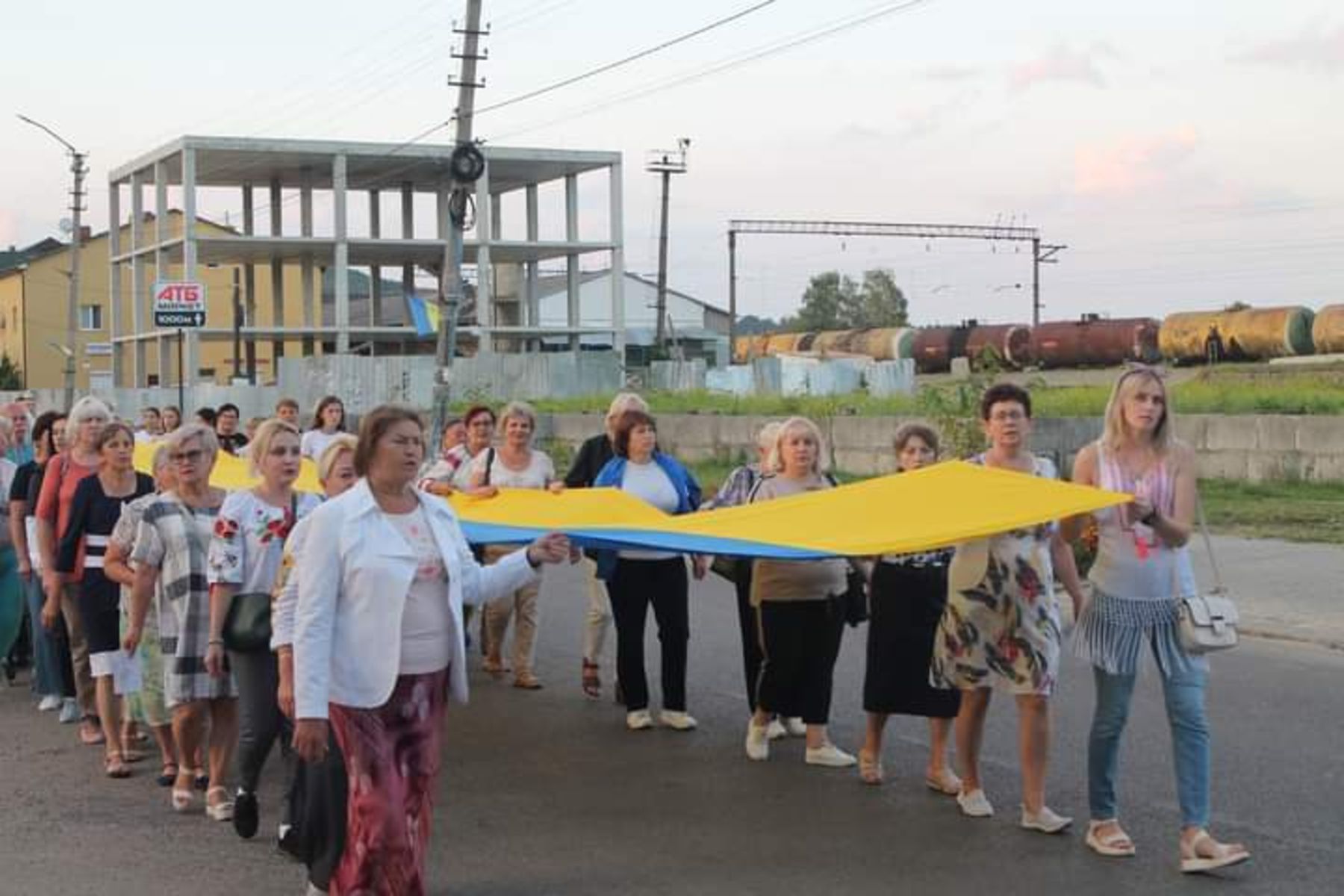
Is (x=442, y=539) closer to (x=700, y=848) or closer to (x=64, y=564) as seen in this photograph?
(x=700, y=848)

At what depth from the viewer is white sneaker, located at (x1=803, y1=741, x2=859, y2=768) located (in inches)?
328

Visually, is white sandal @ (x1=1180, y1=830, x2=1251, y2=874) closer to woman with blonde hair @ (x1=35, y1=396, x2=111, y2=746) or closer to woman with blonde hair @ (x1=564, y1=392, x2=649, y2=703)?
woman with blonde hair @ (x1=564, y1=392, x2=649, y2=703)

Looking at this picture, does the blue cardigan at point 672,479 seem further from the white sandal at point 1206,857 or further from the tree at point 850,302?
the tree at point 850,302

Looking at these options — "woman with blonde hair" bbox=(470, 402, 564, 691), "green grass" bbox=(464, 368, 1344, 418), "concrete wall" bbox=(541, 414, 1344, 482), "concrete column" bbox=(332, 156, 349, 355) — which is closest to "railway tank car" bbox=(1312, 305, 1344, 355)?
"green grass" bbox=(464, 368, 1344, 418)

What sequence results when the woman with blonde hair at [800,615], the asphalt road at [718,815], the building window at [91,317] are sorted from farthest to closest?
1. the building window at [91,317]
2. the woman with blonde hair at [800,615]
3. the asphalt road at [718,815]

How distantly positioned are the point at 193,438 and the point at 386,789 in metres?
2.73

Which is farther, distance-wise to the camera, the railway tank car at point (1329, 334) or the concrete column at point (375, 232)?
the concrete column at point (375, 232)

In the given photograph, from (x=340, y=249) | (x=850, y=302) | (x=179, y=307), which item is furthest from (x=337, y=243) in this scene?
(x=850, y=302)

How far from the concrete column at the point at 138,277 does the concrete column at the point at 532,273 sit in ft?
47.7

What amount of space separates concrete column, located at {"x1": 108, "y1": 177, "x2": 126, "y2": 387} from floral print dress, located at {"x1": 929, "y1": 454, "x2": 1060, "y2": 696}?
63.5m

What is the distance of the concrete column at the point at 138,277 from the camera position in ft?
208

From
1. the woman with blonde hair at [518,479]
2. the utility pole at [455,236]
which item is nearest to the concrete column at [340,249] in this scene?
the utility pole at [455,236]

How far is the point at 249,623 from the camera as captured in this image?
23.1ft

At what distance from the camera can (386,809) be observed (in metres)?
5.50
